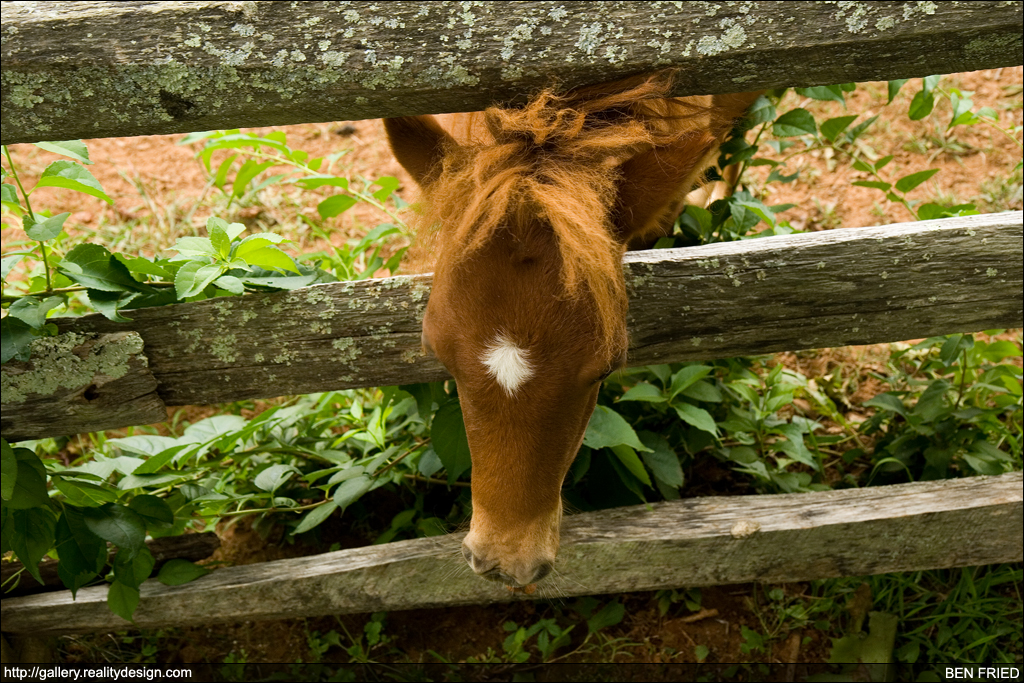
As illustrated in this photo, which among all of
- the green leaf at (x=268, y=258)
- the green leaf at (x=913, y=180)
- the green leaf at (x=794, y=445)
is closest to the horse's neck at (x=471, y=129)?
the green leaf at (x=268, y=258)

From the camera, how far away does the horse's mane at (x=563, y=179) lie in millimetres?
1551

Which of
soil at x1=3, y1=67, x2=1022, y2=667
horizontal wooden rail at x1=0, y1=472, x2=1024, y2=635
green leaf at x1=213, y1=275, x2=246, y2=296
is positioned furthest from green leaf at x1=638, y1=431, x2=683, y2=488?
green leaf at x1=213, y1=275, x2=246, y2=296

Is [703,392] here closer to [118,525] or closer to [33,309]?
[118,525]

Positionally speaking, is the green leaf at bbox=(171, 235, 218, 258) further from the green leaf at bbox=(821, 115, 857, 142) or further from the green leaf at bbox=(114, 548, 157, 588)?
the green leaf at bbox=(821, 115, 857, 142)

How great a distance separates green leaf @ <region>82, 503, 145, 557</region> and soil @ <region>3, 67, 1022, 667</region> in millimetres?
787

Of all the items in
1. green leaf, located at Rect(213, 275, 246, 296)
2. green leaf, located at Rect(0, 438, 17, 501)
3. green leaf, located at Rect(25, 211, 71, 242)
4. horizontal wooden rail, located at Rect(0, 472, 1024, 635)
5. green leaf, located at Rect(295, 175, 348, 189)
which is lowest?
horizontal wooden rail, located at Rect(0, 472, 1024, 635)

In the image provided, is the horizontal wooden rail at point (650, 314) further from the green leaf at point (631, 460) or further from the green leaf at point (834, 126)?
the green leaf at point (834, 126)

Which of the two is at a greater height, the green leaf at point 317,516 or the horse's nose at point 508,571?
the horse's nose at point 508,571

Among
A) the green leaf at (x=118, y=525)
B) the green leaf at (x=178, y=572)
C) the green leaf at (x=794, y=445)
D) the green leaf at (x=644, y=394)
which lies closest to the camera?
the green leaf at (x=118, y=525)

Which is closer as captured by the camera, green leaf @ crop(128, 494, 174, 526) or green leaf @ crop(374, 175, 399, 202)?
green leaf @ crop(128, 494, 174, 526)

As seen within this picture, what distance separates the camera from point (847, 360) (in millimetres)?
3613

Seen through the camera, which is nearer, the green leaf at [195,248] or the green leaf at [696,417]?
the green leaf at [195,248]

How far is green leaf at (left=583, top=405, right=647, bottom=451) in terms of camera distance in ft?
7.00

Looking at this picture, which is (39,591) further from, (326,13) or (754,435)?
(754,435)
